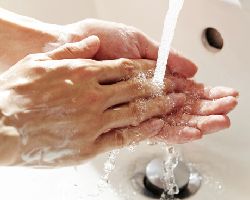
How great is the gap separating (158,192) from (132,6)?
273 mm

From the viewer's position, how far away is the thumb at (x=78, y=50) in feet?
2.06

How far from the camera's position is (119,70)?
645mm

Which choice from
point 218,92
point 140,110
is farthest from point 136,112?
point 218,92

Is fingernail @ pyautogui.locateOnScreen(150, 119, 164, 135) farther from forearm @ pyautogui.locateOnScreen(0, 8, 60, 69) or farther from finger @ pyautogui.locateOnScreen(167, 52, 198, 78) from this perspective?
forearm @ pyautogui.locateOnScreen(0, 8, 60, 69)

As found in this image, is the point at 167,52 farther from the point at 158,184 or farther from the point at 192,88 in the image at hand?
the point at 158,184

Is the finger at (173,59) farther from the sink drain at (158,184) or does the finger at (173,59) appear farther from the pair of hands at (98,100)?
the sink drain at (158,184)

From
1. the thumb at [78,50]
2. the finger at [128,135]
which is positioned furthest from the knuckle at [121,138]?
the thumb at [78,50]

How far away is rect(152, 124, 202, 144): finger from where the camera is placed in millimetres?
651

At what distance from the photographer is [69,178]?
2.47 ft

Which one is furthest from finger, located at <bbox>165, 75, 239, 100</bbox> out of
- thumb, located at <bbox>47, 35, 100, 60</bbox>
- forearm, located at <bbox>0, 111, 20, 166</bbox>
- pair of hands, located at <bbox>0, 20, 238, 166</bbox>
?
forearm, located at <bbox>0, 111, 20, 166</bbox>

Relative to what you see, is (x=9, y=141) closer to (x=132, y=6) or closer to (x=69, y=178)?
(x=69, y=178)

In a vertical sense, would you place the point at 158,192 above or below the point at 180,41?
below

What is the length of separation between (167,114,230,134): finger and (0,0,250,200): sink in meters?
0.10

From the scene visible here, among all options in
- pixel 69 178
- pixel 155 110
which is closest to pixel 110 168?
pixel 69 178
